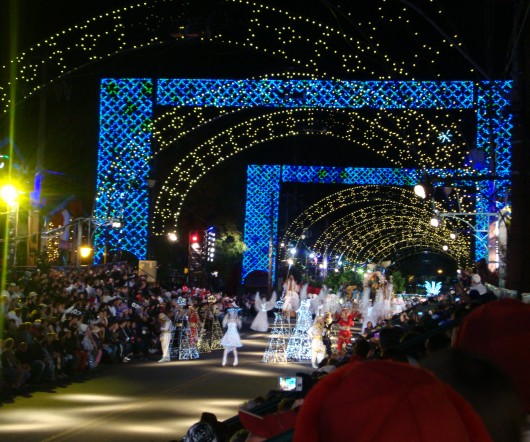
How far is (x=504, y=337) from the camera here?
106 inches

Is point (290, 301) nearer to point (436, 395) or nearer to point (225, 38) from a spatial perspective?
point (225, 38)

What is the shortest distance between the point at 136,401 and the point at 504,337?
56.2ft

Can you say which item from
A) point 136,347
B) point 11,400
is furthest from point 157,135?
point 11,400

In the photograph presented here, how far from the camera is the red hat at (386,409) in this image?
→ 1.75 metres

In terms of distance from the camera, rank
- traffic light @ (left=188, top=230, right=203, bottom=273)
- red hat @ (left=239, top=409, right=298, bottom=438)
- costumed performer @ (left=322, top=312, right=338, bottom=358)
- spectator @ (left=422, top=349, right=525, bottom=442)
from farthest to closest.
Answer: traffic light @ (left=188, top=230, right=203, bottom=273), costumed performer @ (left=322, top=312, right=338, bottom=358), red hat @ (left=239, top=409, right=298, bottom=438), spectator @ (left=422, top=349, right=525, bottom=442)

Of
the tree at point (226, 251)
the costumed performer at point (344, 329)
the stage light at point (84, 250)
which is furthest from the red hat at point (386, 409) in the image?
the tree at point (226, 251)

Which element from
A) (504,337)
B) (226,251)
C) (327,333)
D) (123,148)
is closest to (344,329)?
(327,333)

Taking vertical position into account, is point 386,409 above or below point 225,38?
below

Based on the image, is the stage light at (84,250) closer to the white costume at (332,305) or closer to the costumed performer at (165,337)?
the costumed performer at (165,337)

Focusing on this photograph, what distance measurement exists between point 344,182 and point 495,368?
45.5 m

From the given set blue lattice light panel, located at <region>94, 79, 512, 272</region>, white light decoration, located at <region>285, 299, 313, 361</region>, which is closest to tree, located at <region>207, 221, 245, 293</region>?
blue lattice light panel, located at <region>94, 79, 512, 272</region>

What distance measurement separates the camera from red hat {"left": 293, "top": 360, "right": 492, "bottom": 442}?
1754 millimetres

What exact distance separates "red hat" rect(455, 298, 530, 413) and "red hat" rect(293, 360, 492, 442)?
79 centimetres

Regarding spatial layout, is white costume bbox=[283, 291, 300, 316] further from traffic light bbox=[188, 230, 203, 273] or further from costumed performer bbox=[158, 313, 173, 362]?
traffic light bbox=[188, 230, 203, 273]
